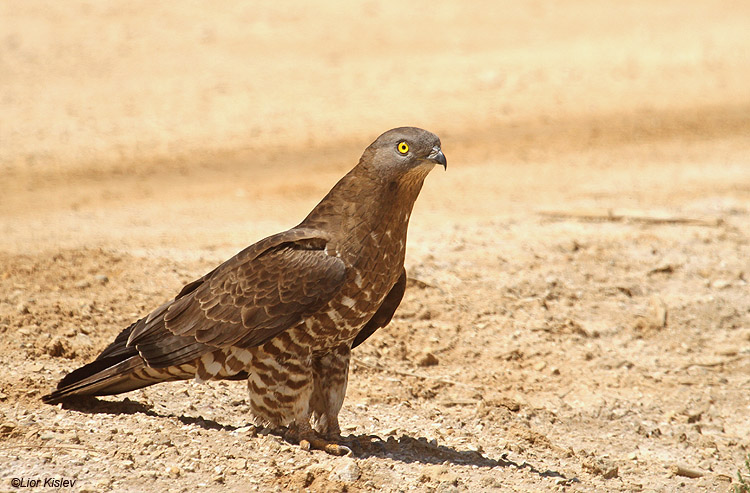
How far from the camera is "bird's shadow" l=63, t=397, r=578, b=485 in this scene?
500cm

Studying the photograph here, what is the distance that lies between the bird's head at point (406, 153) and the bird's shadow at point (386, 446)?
152 cm

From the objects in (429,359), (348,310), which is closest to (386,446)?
(348,310)

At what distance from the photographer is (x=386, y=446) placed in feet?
16.8

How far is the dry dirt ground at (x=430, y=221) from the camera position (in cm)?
518

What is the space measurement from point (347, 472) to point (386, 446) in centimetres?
59

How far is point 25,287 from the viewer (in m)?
6.73

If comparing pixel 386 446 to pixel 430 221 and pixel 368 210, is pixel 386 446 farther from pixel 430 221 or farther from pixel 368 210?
pixel 430 221

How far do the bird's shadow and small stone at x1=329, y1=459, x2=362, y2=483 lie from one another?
30 cm

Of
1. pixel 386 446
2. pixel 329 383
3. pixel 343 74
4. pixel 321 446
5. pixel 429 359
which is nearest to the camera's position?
pixel 321 446

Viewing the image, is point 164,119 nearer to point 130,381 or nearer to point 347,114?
point 347,114

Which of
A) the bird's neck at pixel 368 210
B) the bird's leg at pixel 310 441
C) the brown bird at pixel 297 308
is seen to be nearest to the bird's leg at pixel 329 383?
the brown bird at pixel 297 308

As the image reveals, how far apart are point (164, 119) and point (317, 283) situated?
9.10 meters

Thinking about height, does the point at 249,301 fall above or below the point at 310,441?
above

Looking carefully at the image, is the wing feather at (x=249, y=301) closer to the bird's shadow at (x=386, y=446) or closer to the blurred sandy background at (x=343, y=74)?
the bird's shadow at (x=386, y=446)
